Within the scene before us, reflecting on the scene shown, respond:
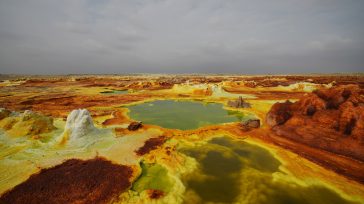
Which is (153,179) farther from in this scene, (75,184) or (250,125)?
(250,125)

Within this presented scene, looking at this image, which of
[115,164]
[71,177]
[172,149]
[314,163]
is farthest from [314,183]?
[71,177]

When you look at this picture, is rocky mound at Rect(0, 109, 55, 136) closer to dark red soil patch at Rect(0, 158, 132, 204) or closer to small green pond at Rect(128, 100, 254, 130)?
dark red soil patch at Rect(0, 158, 132, 204)

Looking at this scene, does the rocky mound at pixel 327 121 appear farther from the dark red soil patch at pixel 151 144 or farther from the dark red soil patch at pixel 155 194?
the dark red soil patch at pixel 155 194

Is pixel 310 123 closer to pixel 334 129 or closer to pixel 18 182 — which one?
pixel 334 129

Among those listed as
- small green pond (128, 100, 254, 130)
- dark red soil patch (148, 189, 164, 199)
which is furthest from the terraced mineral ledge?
small green pond (128, 100, 254, 130)

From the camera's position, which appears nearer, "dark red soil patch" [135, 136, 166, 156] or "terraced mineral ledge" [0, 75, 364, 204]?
"terraced mineral ledge" [0, 75, 364, 204]
